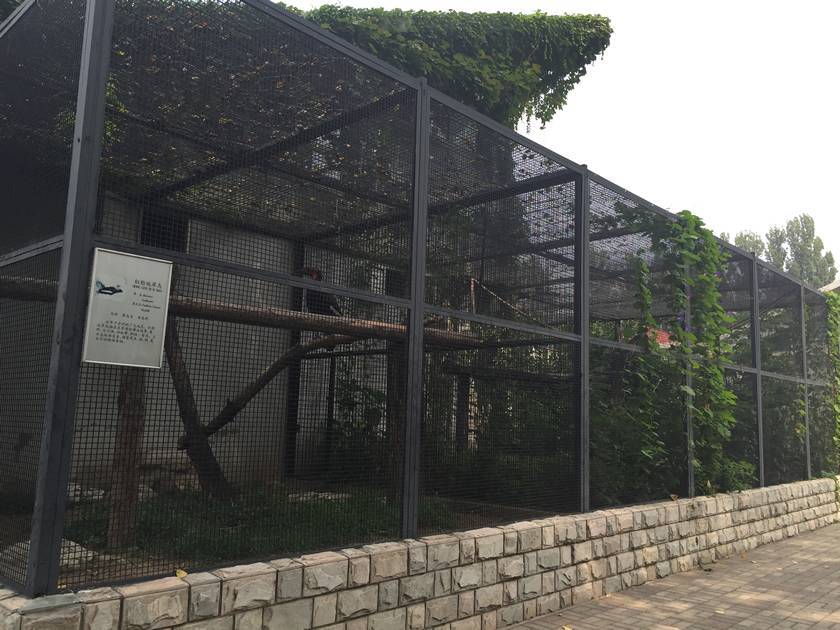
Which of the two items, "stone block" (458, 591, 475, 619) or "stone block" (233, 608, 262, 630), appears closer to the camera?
"stone block" (233, 608, 262, 630)

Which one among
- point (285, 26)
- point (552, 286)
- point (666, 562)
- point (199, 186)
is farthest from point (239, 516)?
point (666, 562)

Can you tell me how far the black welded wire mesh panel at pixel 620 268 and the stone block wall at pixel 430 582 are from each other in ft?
5.54

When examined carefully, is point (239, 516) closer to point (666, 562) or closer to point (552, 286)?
point (552, 286)

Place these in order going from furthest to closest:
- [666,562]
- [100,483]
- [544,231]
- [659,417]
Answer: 1. [659,417]
2. [666,562]
3. [544,231]
4. [100,483]

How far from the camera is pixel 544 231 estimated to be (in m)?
5.63

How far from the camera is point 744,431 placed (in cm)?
832

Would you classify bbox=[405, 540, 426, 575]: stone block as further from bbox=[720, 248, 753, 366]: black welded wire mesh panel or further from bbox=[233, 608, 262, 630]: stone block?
bbox=[720, 248, 753, 366]: black welded wire mesh panel

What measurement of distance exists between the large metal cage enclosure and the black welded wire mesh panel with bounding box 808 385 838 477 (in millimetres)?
6420

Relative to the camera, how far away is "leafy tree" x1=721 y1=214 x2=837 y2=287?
4712 cm

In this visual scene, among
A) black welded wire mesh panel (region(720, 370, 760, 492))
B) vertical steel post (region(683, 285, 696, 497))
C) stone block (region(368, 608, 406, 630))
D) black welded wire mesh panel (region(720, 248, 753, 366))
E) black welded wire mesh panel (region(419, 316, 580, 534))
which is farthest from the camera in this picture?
black welded wire mesh panel (region(720, 248, 753, 366))

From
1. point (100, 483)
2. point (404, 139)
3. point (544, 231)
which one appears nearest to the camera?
point (100, 483)

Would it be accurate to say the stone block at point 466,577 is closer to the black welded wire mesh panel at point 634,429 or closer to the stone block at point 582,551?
the stone block at point 582,551

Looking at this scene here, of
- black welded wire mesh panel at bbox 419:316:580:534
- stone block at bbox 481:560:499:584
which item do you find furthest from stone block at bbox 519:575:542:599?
black welded wire mesh panel at bbox 419:316:580:534

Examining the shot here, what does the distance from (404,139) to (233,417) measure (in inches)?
80.6
